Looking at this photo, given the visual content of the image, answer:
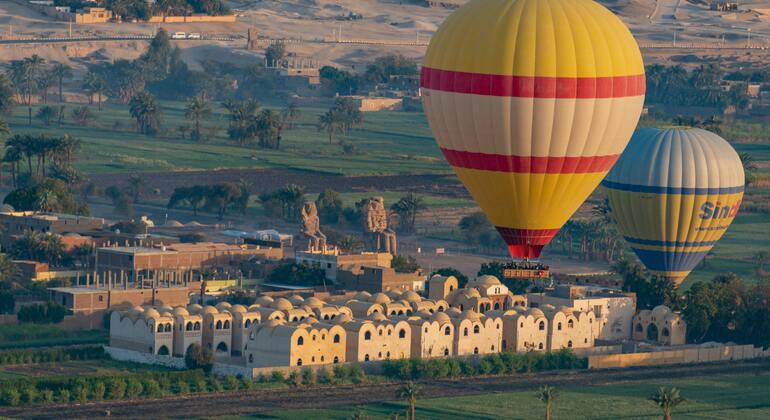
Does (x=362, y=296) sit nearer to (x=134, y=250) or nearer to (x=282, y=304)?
(x=282, y=304)

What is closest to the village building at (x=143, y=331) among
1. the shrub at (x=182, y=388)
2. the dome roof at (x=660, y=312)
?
the shrub at (x=182, y=388)

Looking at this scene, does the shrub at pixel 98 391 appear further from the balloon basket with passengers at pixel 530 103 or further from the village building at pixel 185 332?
the balloon basket with passengers at pixel 530 103

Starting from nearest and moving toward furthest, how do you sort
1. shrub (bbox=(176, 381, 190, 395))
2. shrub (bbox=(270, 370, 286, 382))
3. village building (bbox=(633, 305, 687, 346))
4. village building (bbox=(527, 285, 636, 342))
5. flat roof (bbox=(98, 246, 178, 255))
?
shrub (bbox=(176, 381, 190, 395)) < shrub (bbox=(270, 370, 286, 382)) < village building (bbox=(527, 285, 636, 342)) < village building (bbox=(633, 305, 687, 346)) < flat roof (bbox=(98, 246, 178, 255))

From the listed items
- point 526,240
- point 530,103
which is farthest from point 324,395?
point 530,103

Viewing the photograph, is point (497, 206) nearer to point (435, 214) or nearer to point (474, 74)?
point (474, 74)

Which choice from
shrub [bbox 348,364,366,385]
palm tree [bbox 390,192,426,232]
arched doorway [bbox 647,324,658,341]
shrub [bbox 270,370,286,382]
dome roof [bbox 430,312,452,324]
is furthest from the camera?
palm tree [bbox 390,192,426,232]

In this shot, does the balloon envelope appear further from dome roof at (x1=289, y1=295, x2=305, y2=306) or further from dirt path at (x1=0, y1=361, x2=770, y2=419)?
dome roof at (x1=289, y1=295, x2=305, y2=306)

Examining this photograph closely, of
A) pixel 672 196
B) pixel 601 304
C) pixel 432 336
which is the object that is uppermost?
pixel 672 196

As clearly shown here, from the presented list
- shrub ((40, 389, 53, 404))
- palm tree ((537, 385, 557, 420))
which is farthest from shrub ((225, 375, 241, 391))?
palm tree ((537, 385, 557, 420))
